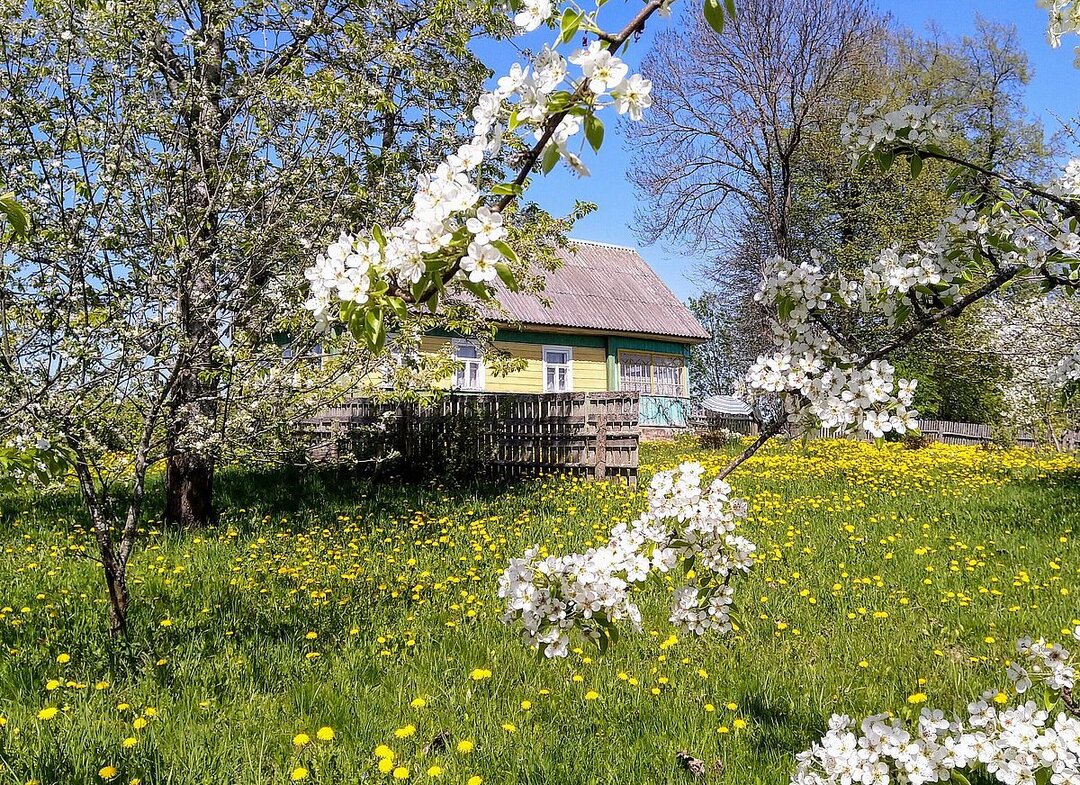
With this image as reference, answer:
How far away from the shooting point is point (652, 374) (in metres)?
21.7

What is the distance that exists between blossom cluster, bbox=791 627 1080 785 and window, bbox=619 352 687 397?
18951 millimetres

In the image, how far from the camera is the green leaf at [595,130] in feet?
4.65

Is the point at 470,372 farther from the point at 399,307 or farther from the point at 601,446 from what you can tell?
the point at 399,307

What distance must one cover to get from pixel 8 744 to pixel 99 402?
5.59 ft

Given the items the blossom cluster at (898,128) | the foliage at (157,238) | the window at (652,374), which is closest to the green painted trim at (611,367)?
the window at (652,374)

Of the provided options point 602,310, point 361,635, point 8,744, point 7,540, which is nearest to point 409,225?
point 8,744

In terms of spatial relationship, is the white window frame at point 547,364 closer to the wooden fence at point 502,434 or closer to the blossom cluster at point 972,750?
the wooden fence at point 502,434

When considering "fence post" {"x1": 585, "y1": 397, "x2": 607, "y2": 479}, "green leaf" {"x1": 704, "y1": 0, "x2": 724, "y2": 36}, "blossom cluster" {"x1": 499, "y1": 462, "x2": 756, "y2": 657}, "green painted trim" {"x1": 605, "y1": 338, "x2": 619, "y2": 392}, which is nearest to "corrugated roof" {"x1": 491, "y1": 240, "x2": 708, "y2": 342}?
"green painted trim" {"x1": 605, "y1": 338, "x2": 619, "y2": 392}

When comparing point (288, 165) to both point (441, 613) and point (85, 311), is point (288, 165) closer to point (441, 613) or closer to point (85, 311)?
point (85, 311)

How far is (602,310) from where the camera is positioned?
20.6m

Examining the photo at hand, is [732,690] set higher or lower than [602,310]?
lower

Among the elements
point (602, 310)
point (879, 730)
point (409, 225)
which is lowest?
point (879, 730)

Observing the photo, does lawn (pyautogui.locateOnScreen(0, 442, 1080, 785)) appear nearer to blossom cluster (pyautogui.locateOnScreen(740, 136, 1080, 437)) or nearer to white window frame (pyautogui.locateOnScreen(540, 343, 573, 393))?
blossom cluster (pyautogui.locateOnScreen(740, 136, 1080, 437))

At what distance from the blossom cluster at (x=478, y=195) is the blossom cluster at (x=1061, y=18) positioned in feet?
2.80
